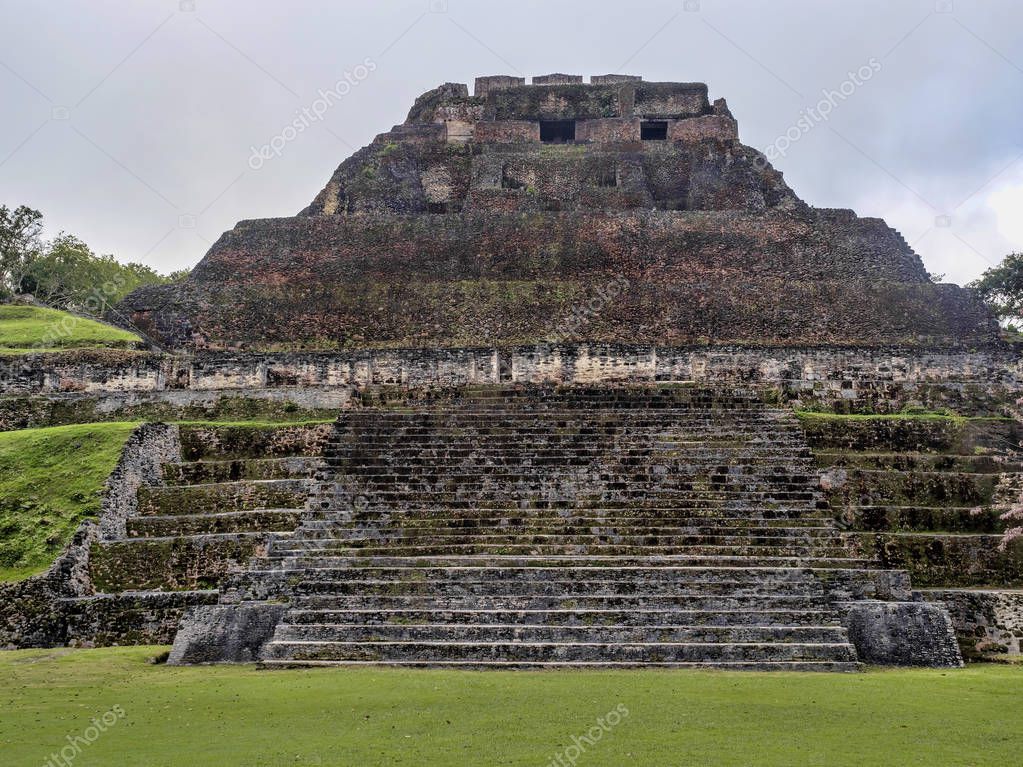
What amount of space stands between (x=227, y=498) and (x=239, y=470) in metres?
0.94

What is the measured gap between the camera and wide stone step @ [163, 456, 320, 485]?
1647cm

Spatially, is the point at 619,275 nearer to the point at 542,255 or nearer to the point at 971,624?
the point at 542,255

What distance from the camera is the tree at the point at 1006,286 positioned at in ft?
101

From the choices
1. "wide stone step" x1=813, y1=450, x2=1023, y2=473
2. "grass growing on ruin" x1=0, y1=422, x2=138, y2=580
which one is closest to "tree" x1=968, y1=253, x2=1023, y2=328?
"wide stone step" x1=813, y1=450, x2=1023, y2=473

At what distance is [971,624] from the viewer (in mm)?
13320

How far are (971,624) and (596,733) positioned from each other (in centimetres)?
732

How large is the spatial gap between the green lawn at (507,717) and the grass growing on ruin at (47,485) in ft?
10.5

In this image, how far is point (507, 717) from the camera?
8.88 meters

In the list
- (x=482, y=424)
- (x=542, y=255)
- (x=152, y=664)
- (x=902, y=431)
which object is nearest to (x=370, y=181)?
(x=542, y=255)

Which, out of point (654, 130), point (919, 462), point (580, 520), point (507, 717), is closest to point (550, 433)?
point (580, 520)

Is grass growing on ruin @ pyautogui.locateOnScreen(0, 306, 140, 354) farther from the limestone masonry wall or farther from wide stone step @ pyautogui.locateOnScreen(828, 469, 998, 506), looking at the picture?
wide stone step @ pyautogui.locateOnScreen(828, 469, 998, 506)

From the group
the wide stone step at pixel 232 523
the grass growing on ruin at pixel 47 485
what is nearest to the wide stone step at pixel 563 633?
the wide stone step at pixel 232 523

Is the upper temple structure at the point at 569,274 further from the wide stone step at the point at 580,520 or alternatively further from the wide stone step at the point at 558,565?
the wide stone step at the point at 558,565

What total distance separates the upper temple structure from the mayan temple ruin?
0.27 ft
